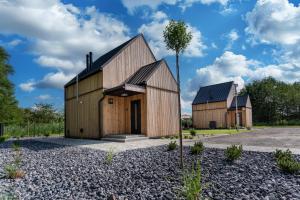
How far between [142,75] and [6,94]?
10.3m

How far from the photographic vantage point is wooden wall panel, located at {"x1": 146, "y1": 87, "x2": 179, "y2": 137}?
13156mm

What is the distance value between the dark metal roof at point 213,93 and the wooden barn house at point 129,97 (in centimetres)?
1645

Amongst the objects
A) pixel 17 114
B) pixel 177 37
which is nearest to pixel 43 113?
pixel 17 114

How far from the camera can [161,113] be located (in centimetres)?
1399

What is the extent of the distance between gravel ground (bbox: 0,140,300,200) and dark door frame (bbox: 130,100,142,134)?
757 centimetres

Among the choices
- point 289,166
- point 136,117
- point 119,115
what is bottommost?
point 289,166

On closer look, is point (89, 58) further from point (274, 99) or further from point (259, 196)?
point (274, 99)

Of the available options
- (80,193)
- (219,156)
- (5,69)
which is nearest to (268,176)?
(219,156)

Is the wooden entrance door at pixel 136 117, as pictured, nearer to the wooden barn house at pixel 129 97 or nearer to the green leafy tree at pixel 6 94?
the wooden barn house at pixel 129 97

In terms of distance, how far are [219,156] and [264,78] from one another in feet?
165

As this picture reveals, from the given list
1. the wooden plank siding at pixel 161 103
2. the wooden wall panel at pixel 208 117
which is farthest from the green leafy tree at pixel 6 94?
the wooden wall panel at pixel 208 117

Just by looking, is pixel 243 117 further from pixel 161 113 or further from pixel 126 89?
pixel 126 89

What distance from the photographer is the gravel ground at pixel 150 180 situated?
3.47 metres

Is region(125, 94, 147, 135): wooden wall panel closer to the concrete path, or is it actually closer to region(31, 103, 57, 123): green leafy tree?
the concrete path
